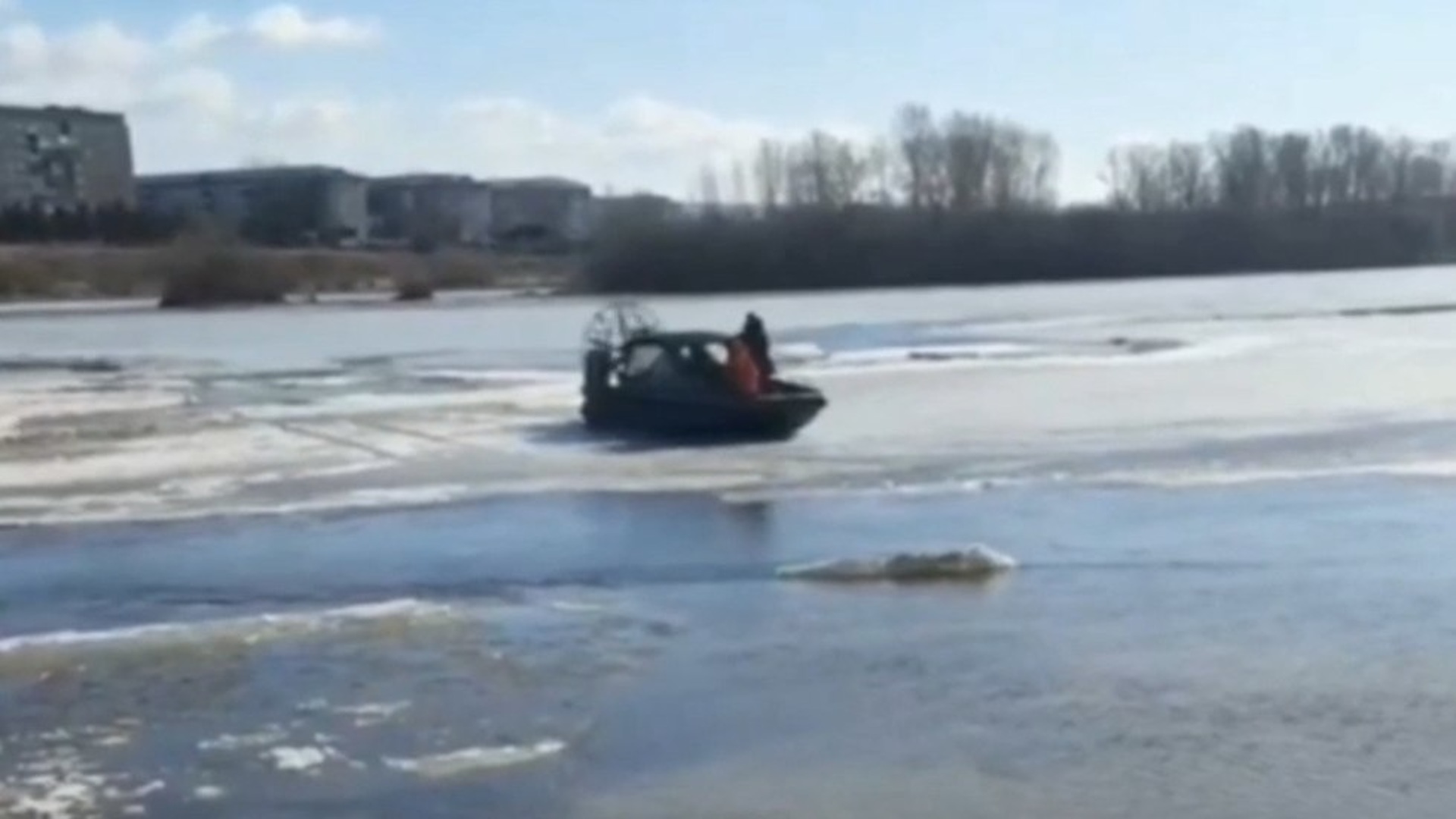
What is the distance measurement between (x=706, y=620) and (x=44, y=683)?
13.1 feet

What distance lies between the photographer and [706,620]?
1447 centimetres

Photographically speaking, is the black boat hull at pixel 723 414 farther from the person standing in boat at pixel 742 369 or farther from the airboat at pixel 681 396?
the person standing in boat at pixel 742 369

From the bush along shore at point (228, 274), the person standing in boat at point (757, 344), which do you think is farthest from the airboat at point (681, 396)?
the bush along shore at point (228, 274)

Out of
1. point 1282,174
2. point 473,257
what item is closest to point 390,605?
point 473,257

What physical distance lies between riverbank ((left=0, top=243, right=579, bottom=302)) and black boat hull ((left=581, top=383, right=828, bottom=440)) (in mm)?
68253

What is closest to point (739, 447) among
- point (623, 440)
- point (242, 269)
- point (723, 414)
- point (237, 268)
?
point (723, 414)

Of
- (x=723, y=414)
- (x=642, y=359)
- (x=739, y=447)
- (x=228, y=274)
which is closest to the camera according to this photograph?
(x=739, y=447)

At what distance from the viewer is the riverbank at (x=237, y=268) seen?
329 feet

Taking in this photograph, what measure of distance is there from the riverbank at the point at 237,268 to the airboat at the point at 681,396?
66.5 m

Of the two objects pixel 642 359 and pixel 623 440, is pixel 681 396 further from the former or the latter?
pixel 642 359

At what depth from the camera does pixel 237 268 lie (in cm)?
9531

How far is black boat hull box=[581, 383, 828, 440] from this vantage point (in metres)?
28.2

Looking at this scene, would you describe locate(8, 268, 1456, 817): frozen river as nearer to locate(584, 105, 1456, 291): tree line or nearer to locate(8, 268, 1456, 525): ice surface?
locate(8, 268, 1456, 525): ice surface

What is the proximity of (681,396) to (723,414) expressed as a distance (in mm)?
957
